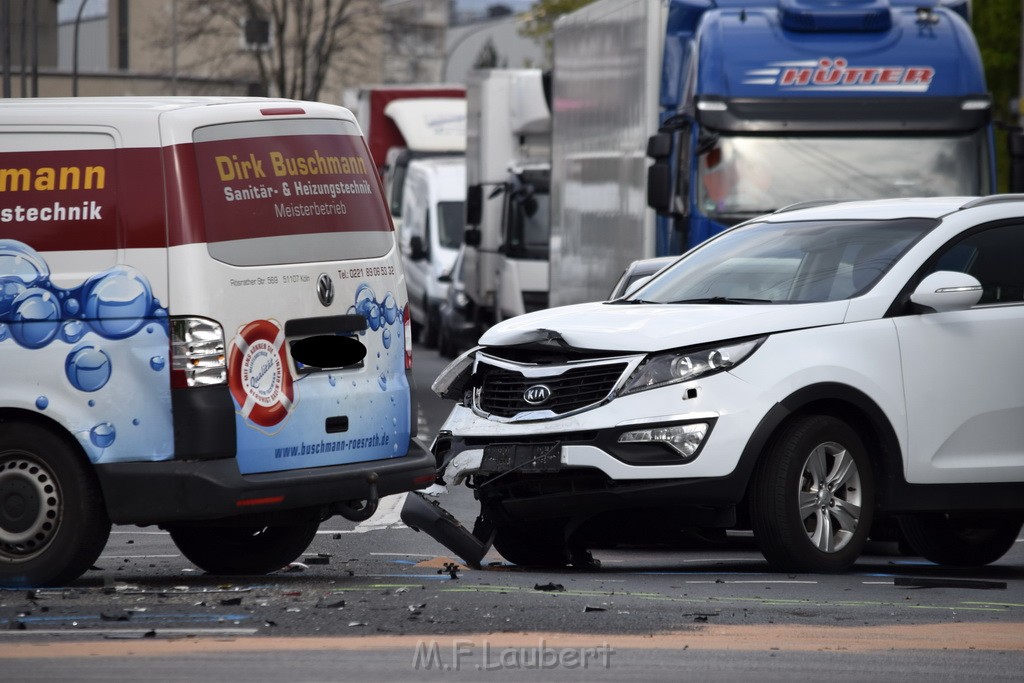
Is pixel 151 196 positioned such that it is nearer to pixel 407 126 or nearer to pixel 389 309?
pixel 389 309

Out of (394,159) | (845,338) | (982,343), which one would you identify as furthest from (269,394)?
(394,159)

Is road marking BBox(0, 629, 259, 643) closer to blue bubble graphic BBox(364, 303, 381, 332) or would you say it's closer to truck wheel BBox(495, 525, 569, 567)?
blue bubble graphic BBox(364, 303, 381, 332)

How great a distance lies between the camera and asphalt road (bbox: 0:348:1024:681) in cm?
649

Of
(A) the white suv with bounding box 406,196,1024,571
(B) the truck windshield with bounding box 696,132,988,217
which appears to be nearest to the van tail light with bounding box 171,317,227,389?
(A) the white suv with bounding box 406,196,1024,571

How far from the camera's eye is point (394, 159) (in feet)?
117

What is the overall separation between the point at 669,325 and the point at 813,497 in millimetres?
989

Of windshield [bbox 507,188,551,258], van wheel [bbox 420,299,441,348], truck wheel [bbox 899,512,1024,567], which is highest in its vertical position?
truck wheel [bbox 899,512,1024,567]

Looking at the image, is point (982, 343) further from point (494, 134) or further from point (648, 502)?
point (494, 134)

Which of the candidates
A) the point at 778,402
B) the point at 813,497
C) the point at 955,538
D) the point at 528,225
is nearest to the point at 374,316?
the point at 778,402

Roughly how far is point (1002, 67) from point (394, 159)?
35.8 feet

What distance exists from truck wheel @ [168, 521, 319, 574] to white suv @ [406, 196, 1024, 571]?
1.97 ft

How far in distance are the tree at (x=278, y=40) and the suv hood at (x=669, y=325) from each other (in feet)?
139

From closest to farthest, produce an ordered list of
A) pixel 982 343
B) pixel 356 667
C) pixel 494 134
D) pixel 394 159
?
pixel 356 667
pixel 982 343
pixel 494 134
pixel 394 159

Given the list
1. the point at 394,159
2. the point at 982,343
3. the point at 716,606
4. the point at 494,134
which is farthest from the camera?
the point at 394,159
